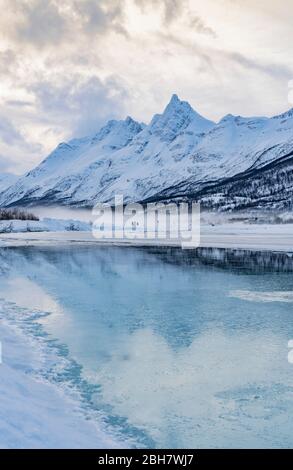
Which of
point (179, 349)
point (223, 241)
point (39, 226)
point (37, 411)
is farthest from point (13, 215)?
point (37, 411)

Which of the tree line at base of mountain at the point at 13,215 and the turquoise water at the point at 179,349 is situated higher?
the tree line at base of mountain at the point at 13,215

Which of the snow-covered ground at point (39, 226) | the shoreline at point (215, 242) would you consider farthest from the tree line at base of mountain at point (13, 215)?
the shoreline at point (215, 242)

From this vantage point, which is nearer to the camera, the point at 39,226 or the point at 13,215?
the point at 39,226

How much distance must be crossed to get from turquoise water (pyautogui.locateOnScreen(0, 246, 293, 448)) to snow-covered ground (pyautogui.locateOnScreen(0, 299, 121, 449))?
0.50m

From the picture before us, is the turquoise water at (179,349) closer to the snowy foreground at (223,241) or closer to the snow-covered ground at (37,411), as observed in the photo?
the snow-covered ground at (37,411)

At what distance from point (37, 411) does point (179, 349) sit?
17.1 feet

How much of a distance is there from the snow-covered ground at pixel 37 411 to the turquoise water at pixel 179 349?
50 cm

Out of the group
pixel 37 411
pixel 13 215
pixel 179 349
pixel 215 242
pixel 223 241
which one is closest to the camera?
pixel 37 411

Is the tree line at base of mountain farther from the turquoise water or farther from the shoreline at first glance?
the turquoise water

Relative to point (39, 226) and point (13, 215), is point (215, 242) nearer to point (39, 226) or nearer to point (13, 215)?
point (39, 226)

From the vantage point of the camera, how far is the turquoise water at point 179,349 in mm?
8852

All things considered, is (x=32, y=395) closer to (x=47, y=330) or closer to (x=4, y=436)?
(x=4, y=436)

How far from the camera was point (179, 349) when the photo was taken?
13.3m
